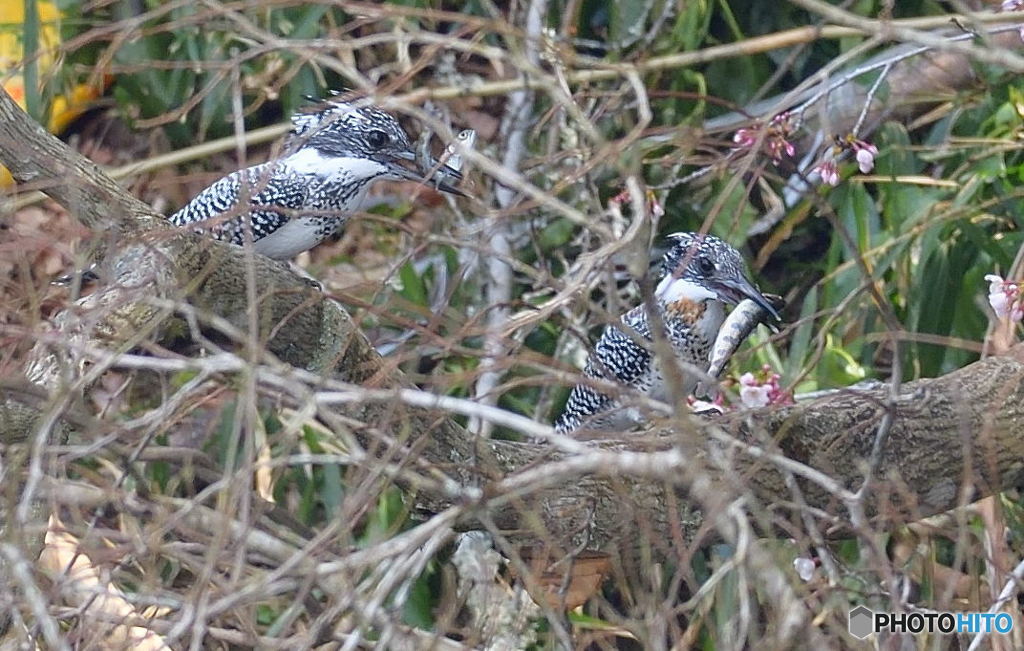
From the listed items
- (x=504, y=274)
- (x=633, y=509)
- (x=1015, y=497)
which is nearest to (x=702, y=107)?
(x=504, y=274)

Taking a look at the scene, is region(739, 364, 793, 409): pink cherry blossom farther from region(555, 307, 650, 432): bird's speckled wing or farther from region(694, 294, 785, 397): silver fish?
region(555, 307, 650, 432): bird's speckled wing

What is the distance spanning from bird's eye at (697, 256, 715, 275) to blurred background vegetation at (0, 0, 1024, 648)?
173mm

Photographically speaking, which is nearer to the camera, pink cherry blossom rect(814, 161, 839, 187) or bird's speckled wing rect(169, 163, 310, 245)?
pink cherry blossom rect(814, 161, 839, 187)

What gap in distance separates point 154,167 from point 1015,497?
232 cm

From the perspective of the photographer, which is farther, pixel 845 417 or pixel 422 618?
pixel 422 618

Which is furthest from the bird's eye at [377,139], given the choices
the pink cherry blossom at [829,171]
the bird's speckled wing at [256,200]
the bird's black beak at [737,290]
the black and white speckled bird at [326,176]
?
the pink cherry blossom at [829,171]

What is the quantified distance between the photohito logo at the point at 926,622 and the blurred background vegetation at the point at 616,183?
2.26 ft

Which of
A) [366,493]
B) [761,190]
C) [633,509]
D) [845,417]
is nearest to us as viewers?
[366,493]

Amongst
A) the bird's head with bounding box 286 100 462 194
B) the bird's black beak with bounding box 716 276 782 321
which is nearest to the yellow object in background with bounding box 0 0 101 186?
the bird's head with bounding box 286 100 462 194

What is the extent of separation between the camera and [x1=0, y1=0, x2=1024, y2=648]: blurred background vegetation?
312cm

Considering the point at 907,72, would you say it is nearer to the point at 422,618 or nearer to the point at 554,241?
the point at 554,241

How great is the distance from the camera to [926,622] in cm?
196

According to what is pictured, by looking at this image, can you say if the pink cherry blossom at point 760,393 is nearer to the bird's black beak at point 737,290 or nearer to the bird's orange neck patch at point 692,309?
the bird's black beak at point 737,290

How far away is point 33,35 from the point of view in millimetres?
3238
